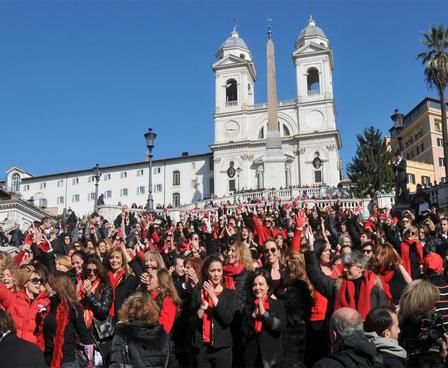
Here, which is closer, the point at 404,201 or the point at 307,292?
the point at 307,292

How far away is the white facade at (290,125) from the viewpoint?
73938 millimetres

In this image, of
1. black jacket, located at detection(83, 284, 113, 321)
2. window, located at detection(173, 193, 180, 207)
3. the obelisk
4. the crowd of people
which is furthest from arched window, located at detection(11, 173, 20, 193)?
black jacket, located at detection(83, 284, 113, 321)

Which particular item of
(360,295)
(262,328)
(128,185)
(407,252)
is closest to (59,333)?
(262,328)

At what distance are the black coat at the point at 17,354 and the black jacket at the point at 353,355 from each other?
7.50ft

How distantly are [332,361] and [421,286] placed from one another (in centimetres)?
187

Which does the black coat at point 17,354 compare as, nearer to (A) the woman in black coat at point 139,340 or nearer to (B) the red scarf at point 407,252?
(A) the woman in black coat at point 139,340

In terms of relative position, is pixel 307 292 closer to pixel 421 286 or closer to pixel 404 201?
pixel 421 286

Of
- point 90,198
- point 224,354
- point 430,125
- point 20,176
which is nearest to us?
point 224,354

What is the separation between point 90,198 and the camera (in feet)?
277

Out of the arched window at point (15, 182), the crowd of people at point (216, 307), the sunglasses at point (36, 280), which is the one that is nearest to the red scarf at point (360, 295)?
the crowd of people at point (216, 307)

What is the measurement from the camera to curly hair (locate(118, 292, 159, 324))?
530cm

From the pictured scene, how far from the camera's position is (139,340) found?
202 inches

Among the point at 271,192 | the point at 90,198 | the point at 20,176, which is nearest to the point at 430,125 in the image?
the point at 271,192

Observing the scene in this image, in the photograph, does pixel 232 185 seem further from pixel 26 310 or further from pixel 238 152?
pixel 26 310
